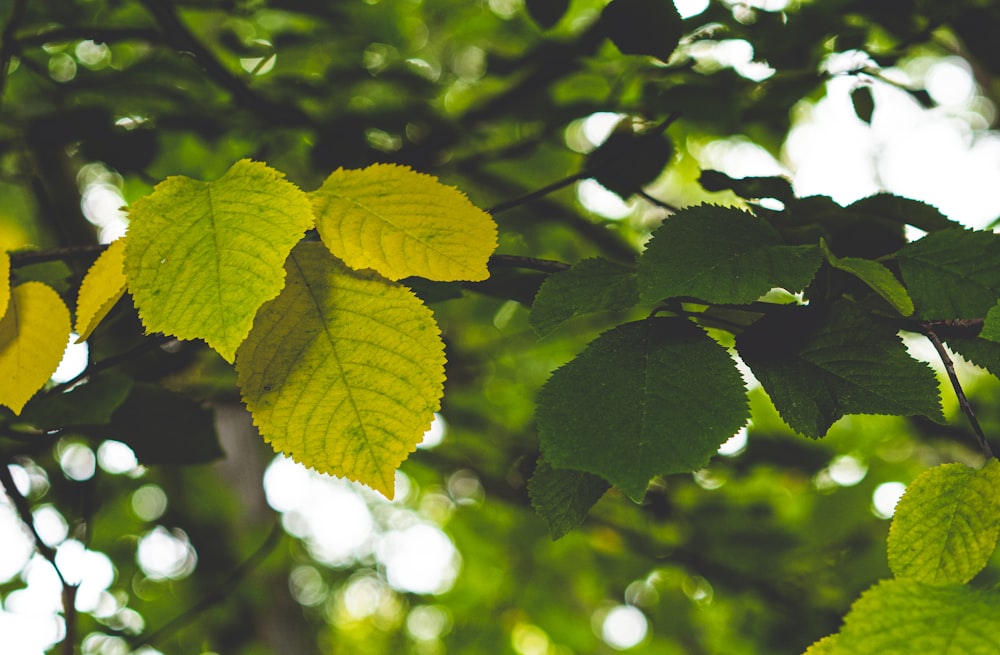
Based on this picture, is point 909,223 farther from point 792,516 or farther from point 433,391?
point 792,516

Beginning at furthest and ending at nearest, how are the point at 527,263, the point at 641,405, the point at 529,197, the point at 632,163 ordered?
the point at 632,163 → the point at 529,197 → the point at 527,263 → the point at 641,405

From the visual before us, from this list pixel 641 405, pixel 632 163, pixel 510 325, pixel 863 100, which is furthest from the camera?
pixel 510 325

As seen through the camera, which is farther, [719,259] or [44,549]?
[44,549]

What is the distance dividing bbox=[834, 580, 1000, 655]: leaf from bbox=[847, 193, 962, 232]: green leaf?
40 centimetres

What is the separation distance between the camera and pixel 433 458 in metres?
2.43

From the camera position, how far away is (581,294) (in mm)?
542

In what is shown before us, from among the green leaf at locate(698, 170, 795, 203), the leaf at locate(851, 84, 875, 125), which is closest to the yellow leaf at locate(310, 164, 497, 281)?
the green leaf at locate(698, 170, 795, 203)

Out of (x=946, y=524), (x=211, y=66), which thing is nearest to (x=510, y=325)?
(x=211, y=66)

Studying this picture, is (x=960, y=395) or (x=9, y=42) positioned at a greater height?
(x=960, y=395)

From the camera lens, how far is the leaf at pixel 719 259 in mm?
483

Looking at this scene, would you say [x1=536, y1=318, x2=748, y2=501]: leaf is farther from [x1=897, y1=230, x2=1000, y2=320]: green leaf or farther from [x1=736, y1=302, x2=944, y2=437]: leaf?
[x1=897, y1=230, x2=1000, y2=320]: green leaf

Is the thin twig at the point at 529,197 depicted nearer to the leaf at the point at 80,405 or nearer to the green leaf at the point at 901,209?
the green leaf at the point at 901,209

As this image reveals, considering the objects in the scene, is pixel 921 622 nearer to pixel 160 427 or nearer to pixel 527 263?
pixel 527 263

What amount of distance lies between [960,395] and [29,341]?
0.66m
